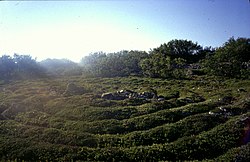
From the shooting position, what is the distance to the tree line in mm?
97569

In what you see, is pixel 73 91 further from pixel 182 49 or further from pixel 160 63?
pixel 182 49

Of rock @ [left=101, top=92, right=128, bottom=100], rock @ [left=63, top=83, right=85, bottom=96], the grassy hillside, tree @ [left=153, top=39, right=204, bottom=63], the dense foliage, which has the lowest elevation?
the grassy hillside

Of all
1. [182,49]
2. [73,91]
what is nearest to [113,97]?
[73,91]

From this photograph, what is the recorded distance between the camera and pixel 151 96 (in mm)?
59969

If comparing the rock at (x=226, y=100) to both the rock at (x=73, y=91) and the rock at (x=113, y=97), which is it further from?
the rock at (x=73, y=91)

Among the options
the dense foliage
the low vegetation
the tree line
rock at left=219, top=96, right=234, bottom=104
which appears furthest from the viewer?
the dense foliage

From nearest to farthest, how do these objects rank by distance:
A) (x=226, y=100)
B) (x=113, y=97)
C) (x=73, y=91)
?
1. (x=226, y=100)
2. (x=113, y=97)
3. (x=73, y=91)

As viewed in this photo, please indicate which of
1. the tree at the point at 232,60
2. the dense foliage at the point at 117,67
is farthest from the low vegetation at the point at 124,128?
the dense foliage at the point at 117,67

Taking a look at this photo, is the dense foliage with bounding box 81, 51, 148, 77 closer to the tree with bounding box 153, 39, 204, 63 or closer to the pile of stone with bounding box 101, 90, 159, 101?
the tree with bounding box 153, 39, 204, 63

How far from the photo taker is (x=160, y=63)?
104 meters

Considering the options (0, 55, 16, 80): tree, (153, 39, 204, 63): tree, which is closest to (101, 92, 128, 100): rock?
(0, 55, 16, 80): tree

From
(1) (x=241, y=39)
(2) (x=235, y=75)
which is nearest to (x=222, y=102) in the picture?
(2) (x=235, y=75)

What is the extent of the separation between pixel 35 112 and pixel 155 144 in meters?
27.9

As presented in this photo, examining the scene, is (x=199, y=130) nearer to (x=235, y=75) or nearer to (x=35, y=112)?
(x=35, y=112)
